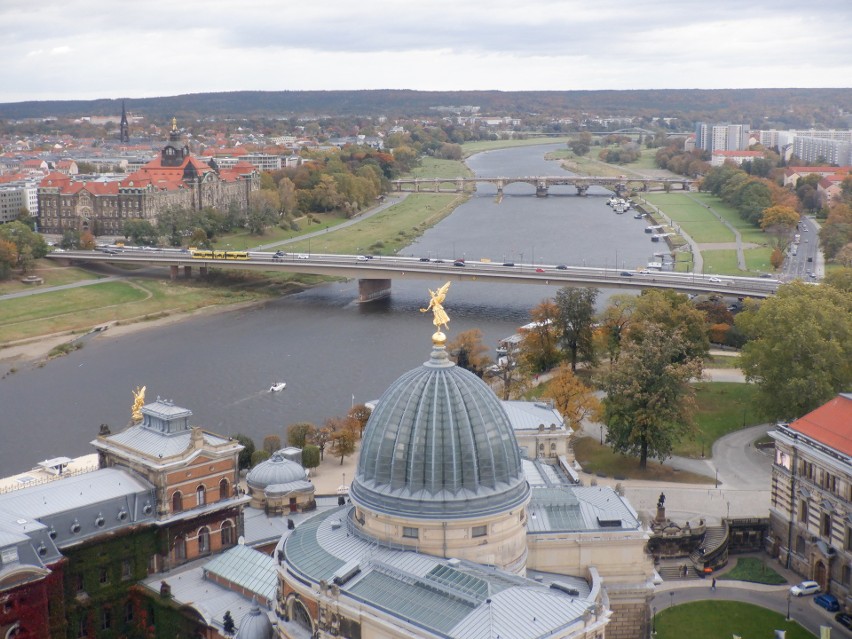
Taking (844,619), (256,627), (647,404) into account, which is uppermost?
(647,404)

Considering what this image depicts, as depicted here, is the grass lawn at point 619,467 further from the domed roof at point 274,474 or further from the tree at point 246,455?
the tree at point 246,455

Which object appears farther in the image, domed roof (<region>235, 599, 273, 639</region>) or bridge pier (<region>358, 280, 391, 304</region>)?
bridge pier (<region>358, 280, 391, 304</region>)

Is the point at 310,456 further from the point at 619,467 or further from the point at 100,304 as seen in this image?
the point at 100,304

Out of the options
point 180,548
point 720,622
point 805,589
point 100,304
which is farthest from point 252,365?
point 720,622

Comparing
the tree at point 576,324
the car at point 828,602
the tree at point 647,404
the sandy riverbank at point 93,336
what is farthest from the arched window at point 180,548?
the sandy riverbank at point 93,336

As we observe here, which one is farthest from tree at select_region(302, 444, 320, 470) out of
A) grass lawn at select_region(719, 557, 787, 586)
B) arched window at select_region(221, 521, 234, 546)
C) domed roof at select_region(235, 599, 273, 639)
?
domed roof at select_region(235, 599, 273, 639)

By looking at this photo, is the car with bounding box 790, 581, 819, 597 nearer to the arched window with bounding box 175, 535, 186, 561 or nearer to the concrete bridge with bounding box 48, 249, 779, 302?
the arched window with bounding box 175, 535, 186, 561
